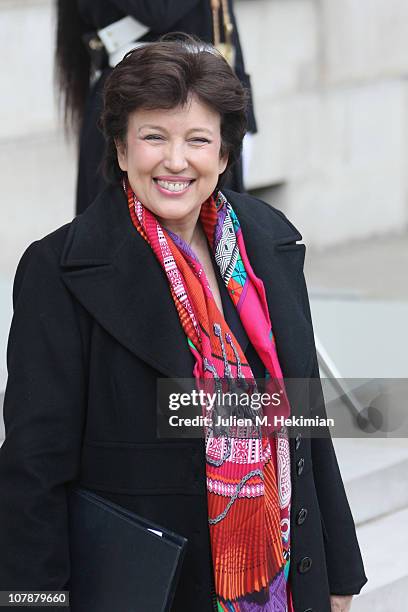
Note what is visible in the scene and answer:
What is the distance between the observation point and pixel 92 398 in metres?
2.35

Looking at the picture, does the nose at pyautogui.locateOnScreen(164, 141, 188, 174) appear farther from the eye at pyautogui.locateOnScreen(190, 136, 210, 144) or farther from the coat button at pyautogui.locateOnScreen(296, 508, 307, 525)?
the coat button at pyautogui.locateOnScreen(296, 508, 307, 525)

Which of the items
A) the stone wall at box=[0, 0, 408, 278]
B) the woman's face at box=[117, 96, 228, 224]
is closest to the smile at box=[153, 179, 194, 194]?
the woman's face at box=[117, 96, 228, 224]

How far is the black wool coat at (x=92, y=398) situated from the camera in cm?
229

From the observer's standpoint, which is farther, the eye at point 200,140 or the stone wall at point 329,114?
the stone wall at point 329,114

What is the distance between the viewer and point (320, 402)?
2.71 m

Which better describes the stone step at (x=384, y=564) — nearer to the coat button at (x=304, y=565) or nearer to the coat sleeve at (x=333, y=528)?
the coat sleeve at (x=333, y=528)

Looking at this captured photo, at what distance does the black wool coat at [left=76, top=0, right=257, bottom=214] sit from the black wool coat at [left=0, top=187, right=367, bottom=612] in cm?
187

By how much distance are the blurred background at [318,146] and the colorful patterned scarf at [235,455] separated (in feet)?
8.23

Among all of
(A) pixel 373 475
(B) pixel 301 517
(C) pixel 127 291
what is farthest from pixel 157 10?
(B) pixel 301 517

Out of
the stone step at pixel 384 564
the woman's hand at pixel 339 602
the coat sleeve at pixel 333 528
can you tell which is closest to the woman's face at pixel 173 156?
the coat sleeve at pixel 333 528

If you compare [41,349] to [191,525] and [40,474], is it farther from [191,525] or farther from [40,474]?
[191,525]

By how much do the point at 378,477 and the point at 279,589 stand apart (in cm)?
179

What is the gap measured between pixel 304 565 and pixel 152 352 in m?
0.59

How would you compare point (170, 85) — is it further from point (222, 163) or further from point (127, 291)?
point (127, 291)
